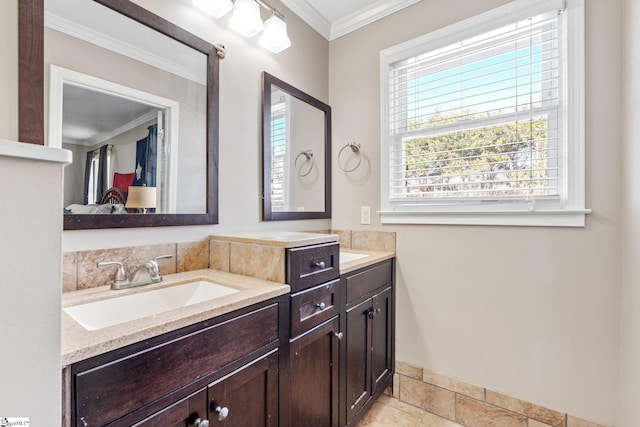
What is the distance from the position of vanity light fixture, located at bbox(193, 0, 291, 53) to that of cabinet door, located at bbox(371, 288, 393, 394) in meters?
1.59

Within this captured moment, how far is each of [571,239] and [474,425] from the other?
1141 millimetres

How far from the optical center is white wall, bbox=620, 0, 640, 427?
1.15m

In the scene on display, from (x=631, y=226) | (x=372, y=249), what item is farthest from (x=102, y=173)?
(x=631, y=226)

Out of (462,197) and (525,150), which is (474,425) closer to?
(462,197)

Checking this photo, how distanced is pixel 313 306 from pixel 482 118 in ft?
4.54

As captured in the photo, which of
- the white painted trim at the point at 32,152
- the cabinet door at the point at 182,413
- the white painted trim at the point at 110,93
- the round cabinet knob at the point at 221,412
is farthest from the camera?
the white painted trim at the point at 110,93

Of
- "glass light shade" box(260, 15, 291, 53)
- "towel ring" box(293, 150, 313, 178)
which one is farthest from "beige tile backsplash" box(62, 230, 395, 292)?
"glass light shade" box(260, 15, 291, 53)

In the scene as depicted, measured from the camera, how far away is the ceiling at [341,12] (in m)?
1.95

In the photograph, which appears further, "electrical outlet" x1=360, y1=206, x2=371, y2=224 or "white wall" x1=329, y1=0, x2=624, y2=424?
"electrical outlet" x1=360, y1=206, x2=371, y2=224

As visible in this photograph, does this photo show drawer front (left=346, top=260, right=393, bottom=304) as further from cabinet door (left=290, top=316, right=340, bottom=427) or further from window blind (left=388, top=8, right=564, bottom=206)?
window blind (left=388, top=8, right=564, bottom=206)

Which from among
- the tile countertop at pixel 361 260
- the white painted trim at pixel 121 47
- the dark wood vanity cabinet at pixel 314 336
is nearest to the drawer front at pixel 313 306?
the dark wood vanity cabinet at pixel 314 336

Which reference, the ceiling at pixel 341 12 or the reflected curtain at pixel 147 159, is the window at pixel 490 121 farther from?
the reflected curtain at pixel 147 159

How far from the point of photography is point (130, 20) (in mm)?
1199

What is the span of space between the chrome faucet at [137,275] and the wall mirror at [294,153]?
0.67 metres
